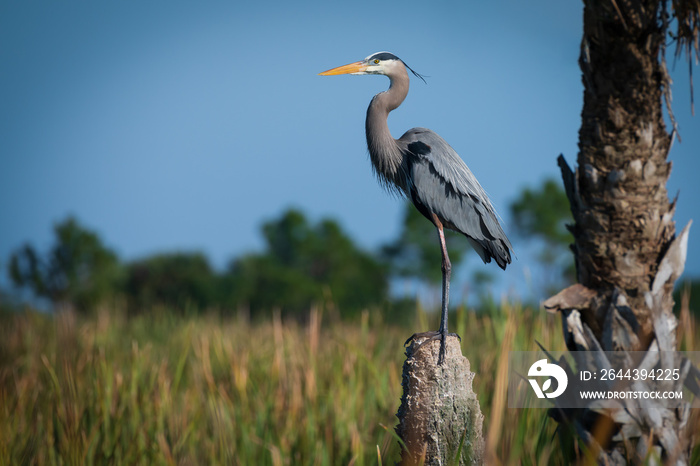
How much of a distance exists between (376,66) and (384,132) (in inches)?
14.8

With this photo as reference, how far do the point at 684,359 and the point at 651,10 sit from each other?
7.05 ft

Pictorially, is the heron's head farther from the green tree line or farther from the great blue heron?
the green tree line

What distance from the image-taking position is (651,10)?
11.4ft

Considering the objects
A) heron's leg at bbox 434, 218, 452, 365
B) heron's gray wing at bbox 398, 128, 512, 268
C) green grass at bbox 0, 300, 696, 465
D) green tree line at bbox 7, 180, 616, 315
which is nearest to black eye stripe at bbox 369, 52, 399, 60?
heron's gray wing at bbox 398, 128, 512, 268

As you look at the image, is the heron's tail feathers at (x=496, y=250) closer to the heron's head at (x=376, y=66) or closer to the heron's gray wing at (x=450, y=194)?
the heron's gray wing at (x=450, y=194)

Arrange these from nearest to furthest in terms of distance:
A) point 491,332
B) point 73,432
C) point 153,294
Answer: point 73,432, point 491,332, point 153,294

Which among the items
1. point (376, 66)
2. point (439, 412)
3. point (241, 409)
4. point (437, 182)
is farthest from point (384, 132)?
point (241, 409)

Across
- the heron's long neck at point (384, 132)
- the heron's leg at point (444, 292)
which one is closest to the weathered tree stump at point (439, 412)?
the heron's leg at point (444, 292)

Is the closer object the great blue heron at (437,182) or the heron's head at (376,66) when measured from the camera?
the heron's head at (376,66)

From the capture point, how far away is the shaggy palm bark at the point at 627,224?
11.2 ft

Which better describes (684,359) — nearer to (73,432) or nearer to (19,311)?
(73,432)

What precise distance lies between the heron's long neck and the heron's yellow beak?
0.26 m

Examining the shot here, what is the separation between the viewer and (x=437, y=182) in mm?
3506

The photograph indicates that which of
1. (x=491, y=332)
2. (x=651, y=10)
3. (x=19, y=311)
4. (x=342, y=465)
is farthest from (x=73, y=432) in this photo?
(x=19, y=311)
